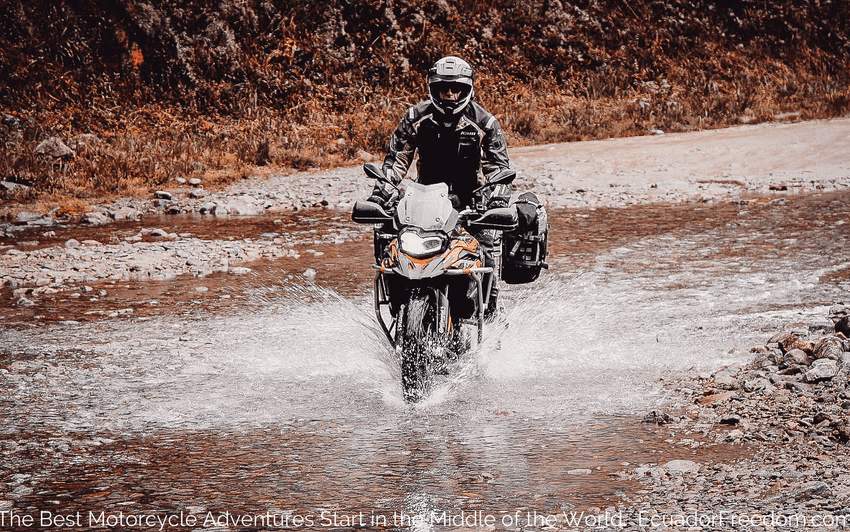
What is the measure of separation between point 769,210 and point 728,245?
322 cm

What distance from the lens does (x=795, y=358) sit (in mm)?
6844

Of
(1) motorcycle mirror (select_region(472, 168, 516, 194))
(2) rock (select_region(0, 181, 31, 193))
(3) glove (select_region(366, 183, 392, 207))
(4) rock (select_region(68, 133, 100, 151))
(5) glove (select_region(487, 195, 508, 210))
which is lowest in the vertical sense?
(2) rock (select_region(0, 181, 31, 193))

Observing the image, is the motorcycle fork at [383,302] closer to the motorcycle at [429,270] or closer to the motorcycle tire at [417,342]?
the motorcycle at [429,270]

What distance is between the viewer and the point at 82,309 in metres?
10.0

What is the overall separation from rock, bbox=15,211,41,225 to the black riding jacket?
973 centimetres

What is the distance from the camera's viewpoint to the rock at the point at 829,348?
22.2ft

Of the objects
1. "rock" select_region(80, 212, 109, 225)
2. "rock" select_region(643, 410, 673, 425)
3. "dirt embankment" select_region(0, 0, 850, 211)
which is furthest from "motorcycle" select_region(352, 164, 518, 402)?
"dirt embankment" select_region(0, 0, 850, 211)

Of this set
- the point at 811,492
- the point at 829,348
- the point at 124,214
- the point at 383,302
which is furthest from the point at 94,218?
the point at 811,492

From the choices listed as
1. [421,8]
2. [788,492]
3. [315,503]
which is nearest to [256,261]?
[315,503]

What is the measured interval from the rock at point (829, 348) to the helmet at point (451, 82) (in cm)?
286

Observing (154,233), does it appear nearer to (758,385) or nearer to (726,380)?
(726,380)

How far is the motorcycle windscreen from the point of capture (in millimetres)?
6773

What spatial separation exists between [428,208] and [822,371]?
2648mm

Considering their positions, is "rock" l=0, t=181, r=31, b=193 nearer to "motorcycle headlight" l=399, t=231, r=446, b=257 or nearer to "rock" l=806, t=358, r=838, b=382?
"motorcycle headlight" l=399, t=231, r=446, b=257
